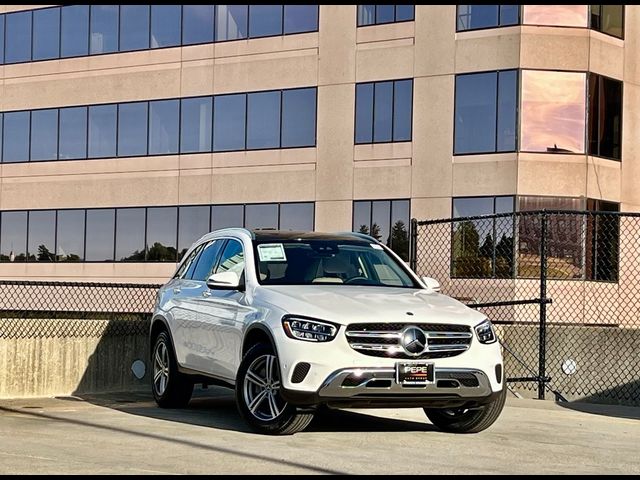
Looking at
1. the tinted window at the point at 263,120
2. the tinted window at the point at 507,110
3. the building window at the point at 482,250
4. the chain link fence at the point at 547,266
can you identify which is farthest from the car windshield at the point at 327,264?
the tinted window at the point at 263,120

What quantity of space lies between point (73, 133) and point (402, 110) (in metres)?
12.8

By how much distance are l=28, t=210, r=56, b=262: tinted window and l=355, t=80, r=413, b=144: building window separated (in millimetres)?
12425

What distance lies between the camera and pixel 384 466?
8.12m

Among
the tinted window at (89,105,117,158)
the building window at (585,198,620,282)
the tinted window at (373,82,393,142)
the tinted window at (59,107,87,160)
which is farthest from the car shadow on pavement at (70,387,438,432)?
the tinted window at (59,107,87,160)

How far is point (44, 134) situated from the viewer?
41812mm

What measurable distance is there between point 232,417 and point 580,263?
21.3 m

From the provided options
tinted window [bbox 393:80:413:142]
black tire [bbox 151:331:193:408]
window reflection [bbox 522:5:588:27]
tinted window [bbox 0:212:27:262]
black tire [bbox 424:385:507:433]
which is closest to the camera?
black tire [bbox 424:385:507:433]

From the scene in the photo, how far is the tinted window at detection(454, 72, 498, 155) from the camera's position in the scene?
33.0 m

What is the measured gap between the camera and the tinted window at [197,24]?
38.4 meters

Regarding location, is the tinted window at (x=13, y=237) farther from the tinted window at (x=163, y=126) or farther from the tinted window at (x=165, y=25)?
the tinted window at (x=165, y=25)

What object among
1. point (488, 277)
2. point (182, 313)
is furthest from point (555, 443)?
point (488, 277)

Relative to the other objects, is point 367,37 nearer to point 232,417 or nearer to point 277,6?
point 277,6

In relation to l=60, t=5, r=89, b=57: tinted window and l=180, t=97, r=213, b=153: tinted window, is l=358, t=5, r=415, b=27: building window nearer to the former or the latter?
l=180, t=97, r=213, b=153: tinted window

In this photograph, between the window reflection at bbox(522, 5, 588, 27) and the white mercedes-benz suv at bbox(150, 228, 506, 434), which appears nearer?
the white mercedes-benz suv at bbox(150, 228, 506, 434)
